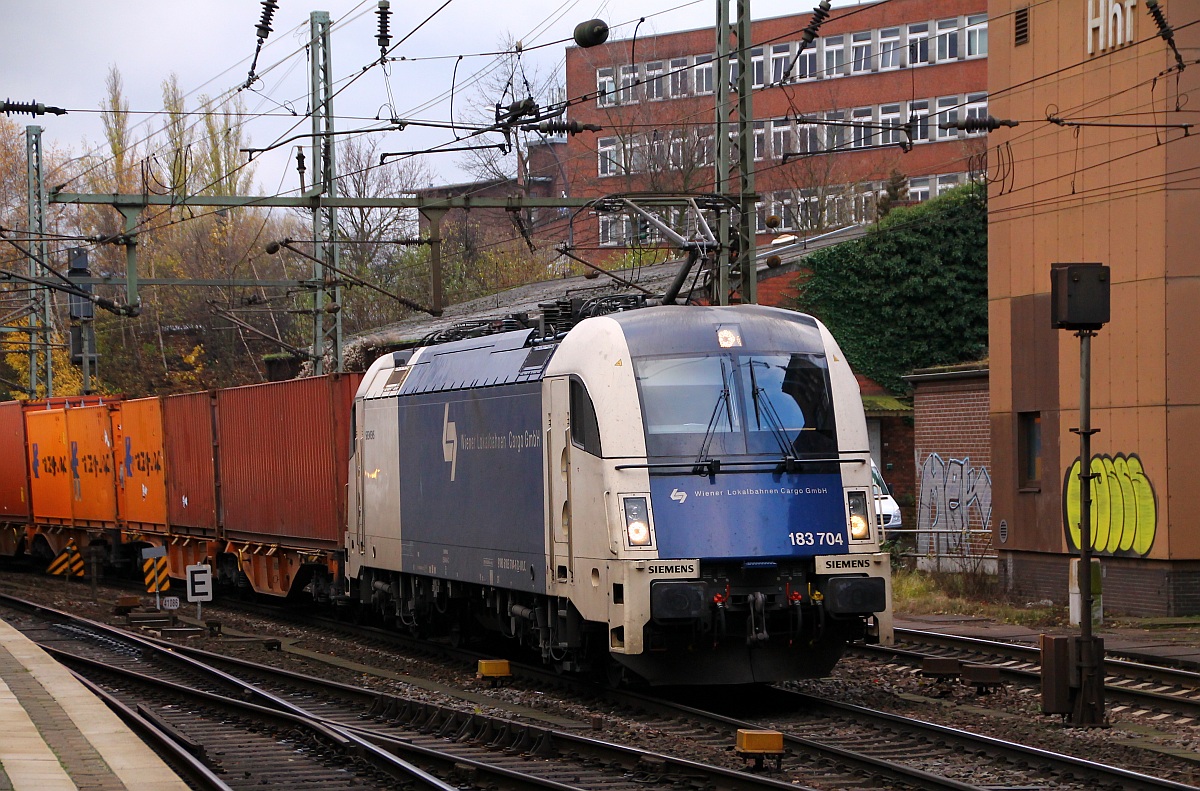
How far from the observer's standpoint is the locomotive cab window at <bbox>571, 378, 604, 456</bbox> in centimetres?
1233

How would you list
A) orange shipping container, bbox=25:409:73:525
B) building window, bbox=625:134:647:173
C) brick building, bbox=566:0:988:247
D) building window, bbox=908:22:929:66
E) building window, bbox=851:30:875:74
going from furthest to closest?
building window, bbox=851:30:875:74 → building window, bbox=908:22:929:66 → brick building, bbox=566:0:988:247 → building window, bbox=625:134:647:173 → orange shipping container, bbox=25:409:73:525

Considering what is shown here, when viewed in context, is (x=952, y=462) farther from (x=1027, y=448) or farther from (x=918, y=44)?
(x=918, y=44)

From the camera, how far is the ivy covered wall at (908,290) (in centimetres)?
3422

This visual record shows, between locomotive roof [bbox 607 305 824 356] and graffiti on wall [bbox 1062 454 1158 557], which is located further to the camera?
graffiti on wall [bbox 1062 454 1158 557]

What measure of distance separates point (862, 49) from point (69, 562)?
32.6 m

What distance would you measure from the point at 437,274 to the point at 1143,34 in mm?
9647

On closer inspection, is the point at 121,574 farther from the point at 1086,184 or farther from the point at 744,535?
the point at 744,535

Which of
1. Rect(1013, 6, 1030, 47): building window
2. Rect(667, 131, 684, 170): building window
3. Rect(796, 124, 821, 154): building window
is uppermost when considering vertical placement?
Rect(796, 124, 821, 154): building window

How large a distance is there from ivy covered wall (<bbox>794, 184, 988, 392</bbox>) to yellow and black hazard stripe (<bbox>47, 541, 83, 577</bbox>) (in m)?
16.1

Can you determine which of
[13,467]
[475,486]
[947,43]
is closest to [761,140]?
[947,43]

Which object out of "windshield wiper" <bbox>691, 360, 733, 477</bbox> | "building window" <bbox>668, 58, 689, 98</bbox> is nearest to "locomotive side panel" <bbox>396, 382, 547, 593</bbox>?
"windshield wiper" <bbox>691, 360, 733, 477</bbox>

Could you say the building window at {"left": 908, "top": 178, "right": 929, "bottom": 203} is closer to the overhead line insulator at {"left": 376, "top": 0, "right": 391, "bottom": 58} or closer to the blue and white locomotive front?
the overhead line insulator at {"left": 376, "top": 0, "right": 391, "bottom": 58}

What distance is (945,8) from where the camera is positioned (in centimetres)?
5175

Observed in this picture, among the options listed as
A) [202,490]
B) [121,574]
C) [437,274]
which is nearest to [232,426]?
[202,490]
